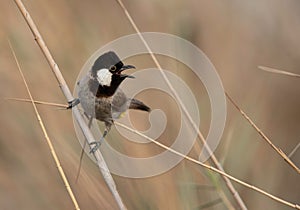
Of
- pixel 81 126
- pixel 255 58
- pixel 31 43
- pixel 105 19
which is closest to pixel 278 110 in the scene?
pixel 255 58

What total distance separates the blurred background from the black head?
0.14 m

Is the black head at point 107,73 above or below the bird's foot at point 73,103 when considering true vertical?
above

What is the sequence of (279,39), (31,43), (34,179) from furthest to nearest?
1. (279,39)
2. (31,43)
3. (34,179)

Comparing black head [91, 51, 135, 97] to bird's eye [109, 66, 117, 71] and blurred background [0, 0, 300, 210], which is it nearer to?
bird's eye [109, 66, 117, 71]

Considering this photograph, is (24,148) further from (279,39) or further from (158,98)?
(279,39)

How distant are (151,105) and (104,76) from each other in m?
0.40

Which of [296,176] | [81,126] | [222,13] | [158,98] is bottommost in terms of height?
[296,176]

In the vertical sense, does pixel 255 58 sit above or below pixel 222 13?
below

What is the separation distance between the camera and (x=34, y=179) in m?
1.90

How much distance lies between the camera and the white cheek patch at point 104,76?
5.57 feet

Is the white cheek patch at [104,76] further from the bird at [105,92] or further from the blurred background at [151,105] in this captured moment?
the blurred background at [151,105]

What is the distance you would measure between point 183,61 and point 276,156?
19.1 inches

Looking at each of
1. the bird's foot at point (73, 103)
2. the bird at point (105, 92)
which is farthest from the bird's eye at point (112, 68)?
the bird's foot at point (73, 103)

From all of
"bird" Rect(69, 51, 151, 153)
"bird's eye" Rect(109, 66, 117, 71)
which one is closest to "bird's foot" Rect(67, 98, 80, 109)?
"bird" Rect(69, 51, 151, 153)
